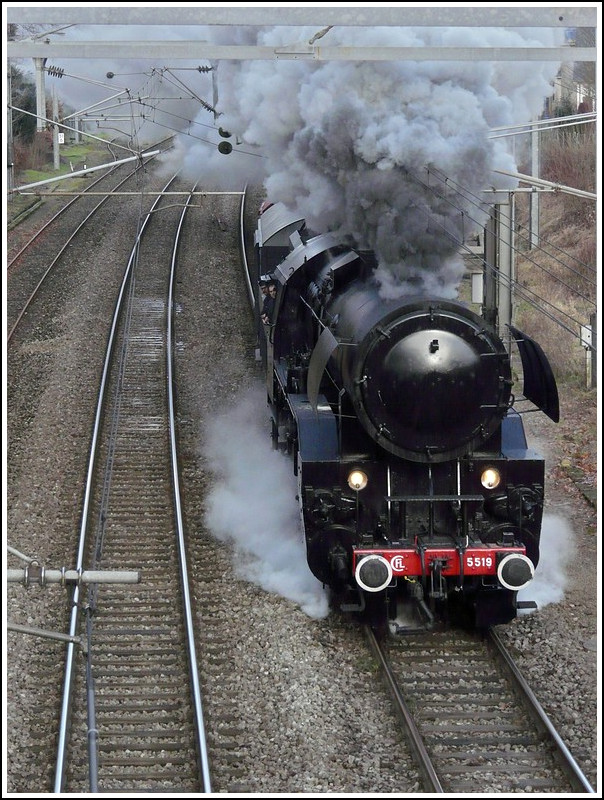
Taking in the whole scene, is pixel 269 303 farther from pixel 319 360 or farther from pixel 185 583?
pixel 185 583

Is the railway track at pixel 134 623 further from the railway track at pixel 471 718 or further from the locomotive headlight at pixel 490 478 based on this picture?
the locomotive headlight at pixel 490 478

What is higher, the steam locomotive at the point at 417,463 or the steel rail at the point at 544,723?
the steam locomotive at the point at 417,463

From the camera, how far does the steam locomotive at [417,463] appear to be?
26.5ft

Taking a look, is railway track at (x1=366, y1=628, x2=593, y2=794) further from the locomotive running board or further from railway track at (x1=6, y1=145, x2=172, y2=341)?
railway track at (x1=6, y1=145, x2=172, y2=341)

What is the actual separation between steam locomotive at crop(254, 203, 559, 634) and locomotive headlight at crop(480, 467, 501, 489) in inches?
0.5

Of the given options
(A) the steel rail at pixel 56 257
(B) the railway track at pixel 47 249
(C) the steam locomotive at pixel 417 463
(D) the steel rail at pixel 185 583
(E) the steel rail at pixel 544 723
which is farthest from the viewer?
(B) the railway track at pixel 47 249

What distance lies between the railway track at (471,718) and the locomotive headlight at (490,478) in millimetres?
1340

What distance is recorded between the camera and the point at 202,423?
→ 1484 cm

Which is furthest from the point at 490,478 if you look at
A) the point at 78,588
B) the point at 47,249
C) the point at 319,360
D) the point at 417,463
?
the point at 47,249

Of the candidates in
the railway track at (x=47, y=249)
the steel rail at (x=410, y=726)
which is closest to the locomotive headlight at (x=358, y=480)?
the steel rail at (x=410, y=726)

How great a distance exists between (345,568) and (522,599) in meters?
2.09

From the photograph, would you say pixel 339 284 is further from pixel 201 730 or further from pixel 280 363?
pixel 201 730

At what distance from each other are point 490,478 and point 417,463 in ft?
2.08

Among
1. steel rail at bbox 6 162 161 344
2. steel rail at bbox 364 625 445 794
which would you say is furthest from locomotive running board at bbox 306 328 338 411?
steel rail at bbox 6 162 161 344
